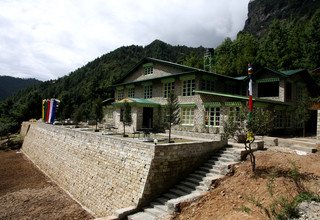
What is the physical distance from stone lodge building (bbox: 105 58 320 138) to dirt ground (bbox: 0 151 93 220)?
11.0 m

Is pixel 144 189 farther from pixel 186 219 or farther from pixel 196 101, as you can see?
pixel 196 101

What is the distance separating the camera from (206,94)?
78.7 ft

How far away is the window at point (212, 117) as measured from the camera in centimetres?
2308

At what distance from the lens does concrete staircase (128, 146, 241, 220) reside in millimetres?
10969

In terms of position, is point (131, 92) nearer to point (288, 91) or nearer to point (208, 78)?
point (208, 78)

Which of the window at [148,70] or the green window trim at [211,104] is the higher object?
the window at [148,70]

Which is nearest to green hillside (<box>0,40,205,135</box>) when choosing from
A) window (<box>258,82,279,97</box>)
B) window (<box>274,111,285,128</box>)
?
window (<box>258,82,279,97</box>)

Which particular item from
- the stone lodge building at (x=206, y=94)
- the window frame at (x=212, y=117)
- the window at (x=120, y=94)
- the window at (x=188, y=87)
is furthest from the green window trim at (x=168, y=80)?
the window at (x=120, y=94)

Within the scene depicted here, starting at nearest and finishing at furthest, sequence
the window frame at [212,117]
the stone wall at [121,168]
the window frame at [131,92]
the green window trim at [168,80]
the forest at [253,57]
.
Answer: the stone wall at [121,168], the window frame at [212,117], the green window trim at [168,80], the window frame at [131,92], the forest at [253,57]

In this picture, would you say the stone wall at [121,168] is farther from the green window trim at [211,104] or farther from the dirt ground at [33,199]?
the green window trim at [211,104]

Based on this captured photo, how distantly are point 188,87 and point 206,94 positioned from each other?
2979 millimetres

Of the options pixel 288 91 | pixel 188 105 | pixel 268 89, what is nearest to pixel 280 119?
pixel 288 91

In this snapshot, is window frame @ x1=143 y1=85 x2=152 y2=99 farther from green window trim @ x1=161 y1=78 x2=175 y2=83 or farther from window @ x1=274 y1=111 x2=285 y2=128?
window @ x1=274 y1=111 x2=285 y2=128

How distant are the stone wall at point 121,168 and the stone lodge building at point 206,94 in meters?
8.12
